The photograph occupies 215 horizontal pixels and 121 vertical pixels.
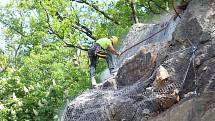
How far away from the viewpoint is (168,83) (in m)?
10.1

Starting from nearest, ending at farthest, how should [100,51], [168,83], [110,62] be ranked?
[168,83] < [100,51] < [110,62]

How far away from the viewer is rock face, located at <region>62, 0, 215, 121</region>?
8.84 meters

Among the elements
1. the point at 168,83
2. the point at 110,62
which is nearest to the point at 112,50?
the point at 110,62

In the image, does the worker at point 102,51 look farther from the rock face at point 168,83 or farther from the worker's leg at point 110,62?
the rock face at point 168,83

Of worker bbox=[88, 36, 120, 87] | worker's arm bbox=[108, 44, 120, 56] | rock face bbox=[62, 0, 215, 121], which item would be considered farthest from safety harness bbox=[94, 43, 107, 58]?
rock face bbox=[62, 0, 215, 121]

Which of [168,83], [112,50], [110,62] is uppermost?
[112,50]

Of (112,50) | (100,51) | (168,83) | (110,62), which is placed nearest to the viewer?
(168,83)

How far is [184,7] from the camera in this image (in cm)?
1268

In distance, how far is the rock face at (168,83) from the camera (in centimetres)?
884

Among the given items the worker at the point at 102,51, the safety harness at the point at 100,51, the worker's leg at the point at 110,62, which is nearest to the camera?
the worker at the point at 102,51

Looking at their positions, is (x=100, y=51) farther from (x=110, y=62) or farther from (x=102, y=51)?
(x=110, y=62)

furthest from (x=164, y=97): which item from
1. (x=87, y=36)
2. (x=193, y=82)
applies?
(x=87, y=36)

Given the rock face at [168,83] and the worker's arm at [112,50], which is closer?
the rock face at [168,83]

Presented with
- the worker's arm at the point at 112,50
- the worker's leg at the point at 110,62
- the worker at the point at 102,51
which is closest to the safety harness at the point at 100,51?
the worker at the point at 102,51
